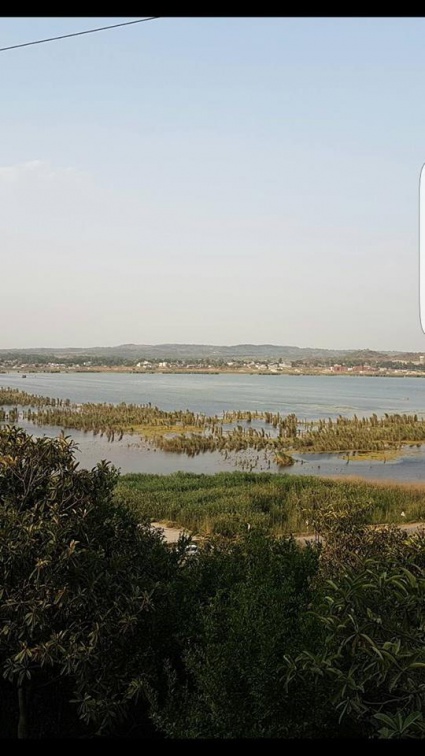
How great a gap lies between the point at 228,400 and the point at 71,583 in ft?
28.2

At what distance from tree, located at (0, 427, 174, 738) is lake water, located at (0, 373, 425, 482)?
2.33 ft

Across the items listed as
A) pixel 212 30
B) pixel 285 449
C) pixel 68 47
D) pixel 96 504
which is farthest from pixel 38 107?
pixel 285 449

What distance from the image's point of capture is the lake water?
617cm

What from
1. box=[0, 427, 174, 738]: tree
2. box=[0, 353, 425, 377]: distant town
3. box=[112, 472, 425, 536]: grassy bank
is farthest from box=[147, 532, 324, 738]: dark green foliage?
box=[0, 353, 425, 377]: distant town

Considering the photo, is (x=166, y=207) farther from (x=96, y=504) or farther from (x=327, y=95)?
(x=96, y=504)

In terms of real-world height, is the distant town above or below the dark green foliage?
above

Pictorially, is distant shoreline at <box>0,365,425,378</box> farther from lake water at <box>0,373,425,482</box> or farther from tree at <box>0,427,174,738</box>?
tree at <box>0,427,174,738</box>

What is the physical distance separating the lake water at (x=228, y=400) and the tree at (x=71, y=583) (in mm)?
710

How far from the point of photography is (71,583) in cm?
157

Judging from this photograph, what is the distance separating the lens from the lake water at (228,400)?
20.2 ft

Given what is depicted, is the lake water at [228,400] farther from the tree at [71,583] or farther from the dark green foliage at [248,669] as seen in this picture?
the dark green foliage at [248,669]

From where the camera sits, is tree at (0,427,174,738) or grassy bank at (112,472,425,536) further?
grassy bank at (112,472,425,536)

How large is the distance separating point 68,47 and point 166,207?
137cm
